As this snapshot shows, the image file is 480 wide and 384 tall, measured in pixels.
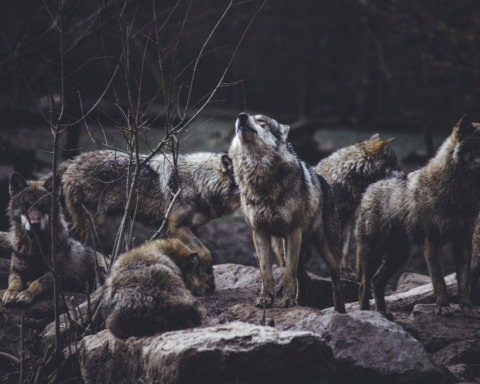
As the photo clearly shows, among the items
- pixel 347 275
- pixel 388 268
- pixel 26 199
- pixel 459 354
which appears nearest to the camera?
pixel 459 354

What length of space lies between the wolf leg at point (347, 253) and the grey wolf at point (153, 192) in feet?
6.99

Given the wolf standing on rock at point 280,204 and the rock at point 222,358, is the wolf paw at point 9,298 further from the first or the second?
the wolf standing on rock at point 280,204

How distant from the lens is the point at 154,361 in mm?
3299

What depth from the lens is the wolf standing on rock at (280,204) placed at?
519 centimetres

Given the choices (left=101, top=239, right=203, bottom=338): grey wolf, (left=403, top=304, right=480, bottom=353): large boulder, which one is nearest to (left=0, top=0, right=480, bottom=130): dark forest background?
(left=101, top=239, right=203, bottom=338): grey wolf

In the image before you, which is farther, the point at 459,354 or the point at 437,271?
the point at 437,271

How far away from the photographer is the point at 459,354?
13.9 ft

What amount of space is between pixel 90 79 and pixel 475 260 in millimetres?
14999

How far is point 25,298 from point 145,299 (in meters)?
2.21

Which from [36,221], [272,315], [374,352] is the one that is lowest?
[374,352]

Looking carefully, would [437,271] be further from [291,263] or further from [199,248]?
[199,248]

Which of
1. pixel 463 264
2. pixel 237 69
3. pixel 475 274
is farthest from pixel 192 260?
pixel 237 69

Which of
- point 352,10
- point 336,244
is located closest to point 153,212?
point 336,244

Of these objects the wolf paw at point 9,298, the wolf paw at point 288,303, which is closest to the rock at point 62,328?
the wolf paw at point 9,298
